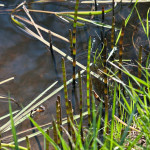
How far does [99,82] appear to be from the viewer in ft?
Answer: 10.5

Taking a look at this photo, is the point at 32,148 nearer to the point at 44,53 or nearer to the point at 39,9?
the point at 44,53

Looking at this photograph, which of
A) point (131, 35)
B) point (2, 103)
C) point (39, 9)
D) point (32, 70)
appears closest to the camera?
point (2, 103)

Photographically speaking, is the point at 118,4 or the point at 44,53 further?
the point at 118,4

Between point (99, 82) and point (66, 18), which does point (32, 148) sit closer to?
point (99, 82)

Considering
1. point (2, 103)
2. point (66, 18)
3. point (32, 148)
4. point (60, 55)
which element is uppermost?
point (66, 18)

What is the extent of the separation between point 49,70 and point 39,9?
0.96m

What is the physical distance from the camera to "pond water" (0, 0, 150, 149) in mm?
3182

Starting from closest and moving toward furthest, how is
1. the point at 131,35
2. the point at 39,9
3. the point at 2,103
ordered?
1. the point at 2,103
2. the point at 131,35
3. the point at 39,9

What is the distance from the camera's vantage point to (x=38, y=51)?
358 cm

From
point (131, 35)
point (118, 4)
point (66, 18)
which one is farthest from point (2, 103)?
point (118, 4)

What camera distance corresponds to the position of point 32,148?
9.00 feet

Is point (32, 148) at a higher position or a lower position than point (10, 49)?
lower

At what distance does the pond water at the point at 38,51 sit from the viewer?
3.18 metres

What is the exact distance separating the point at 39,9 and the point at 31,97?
1316 millimetres
